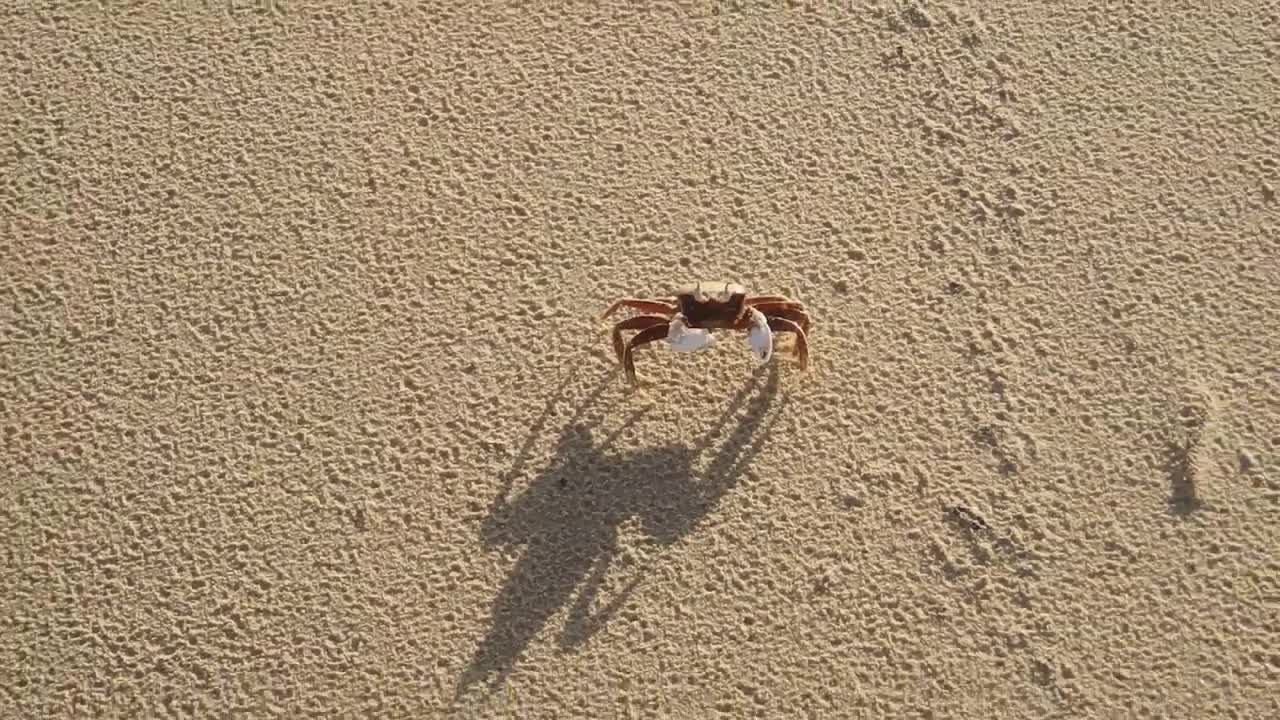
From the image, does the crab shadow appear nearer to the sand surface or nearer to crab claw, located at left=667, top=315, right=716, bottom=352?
the sand surface

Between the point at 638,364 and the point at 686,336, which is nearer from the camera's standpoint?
the point at 686,336

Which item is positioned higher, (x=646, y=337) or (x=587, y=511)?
(x=646, y=337)

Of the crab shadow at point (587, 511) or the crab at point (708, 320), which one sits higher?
the crab at point (708, 320)

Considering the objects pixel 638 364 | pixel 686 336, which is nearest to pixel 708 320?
pixel 686 336

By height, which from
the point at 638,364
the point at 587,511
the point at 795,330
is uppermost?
the point at 795,330

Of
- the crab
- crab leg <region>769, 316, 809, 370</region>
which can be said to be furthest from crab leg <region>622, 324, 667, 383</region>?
crab leg <region>769, 316, 809, 370</region>

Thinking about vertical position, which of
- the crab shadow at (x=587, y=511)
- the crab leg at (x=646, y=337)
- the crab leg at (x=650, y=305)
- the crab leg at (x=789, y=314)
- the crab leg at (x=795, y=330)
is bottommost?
the crab shadow at (x=587, y=511)

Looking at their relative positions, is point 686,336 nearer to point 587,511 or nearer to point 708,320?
point 708,320

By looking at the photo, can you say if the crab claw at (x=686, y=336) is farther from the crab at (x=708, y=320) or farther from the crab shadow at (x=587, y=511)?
the crab shadow at (x=587, y=511)

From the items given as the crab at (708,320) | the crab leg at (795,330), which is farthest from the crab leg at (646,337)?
the crab leg at (795,330)
